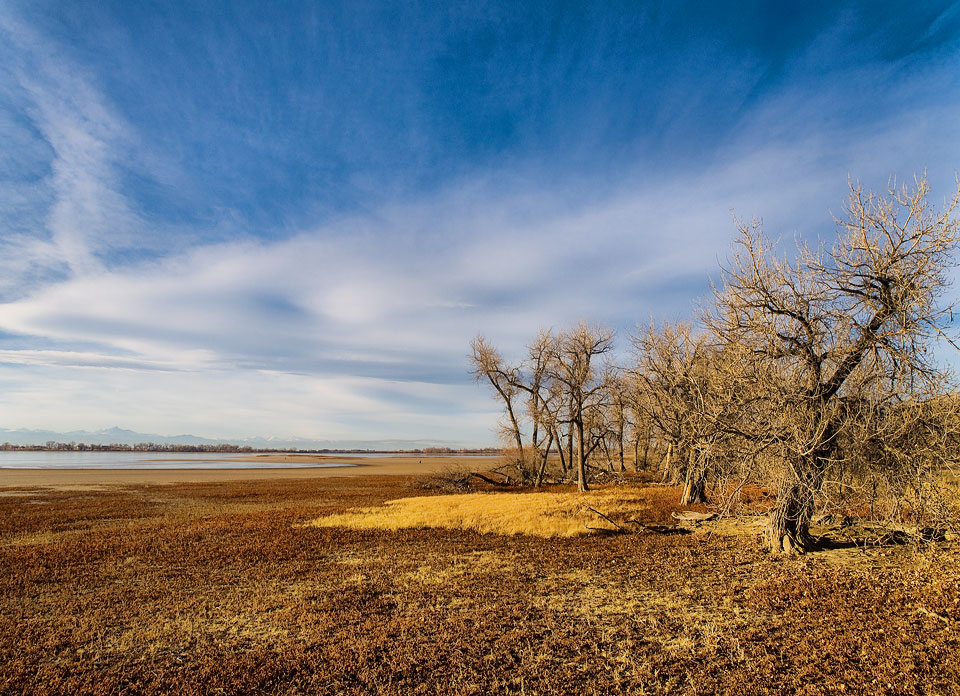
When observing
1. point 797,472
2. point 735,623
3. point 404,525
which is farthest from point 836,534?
point 404,525

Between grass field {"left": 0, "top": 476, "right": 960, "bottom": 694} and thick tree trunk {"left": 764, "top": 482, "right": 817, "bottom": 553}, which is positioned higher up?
thick tree trunk {"left": 764, "top": 482, "right": 817, "bottom": 553}

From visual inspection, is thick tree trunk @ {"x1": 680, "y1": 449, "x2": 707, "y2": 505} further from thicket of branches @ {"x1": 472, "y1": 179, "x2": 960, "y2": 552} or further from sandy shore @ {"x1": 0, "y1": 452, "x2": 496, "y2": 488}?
sandy shore @ {"x1": 0, "y1": 452, "x2": 496, "y2": 488}

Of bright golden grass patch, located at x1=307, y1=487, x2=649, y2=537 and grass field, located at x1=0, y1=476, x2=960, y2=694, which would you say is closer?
grass field, located at x1=0, y1=476, x2=960, y2=694

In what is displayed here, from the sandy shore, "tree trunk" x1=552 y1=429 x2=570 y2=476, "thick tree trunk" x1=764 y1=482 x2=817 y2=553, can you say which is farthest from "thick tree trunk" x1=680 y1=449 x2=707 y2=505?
the sandy shore

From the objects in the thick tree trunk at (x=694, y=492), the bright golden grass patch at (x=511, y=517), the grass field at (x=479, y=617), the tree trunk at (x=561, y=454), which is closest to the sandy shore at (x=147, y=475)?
the tree trunk at (x=561, y=454)

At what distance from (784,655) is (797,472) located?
21.0 feet

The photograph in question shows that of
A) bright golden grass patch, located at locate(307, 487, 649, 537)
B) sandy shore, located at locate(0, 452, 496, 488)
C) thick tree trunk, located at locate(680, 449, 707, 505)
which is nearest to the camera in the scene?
bright golden grass patch, located at locate(307, 487, 649, 537)

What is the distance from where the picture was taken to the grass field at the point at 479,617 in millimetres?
7430

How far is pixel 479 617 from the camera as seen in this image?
33.7 ft

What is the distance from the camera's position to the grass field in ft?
24.4

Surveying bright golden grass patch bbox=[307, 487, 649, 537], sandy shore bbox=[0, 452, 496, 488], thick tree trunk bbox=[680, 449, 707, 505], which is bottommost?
sandy shore bbox=[0, 452, 496, 488]

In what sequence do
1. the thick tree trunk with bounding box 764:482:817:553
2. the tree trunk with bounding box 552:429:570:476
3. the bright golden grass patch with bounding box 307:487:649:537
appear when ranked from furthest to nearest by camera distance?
the tree trunk with bounding box 552:429:570:476
the bright golden grass patch with bounding box 307:487:649:537
the thick tree trunk with bounding box 764:482:817:553

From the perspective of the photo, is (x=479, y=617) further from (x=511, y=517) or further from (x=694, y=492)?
(x=694, y=492)

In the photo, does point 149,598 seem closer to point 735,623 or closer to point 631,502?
point 735,623
